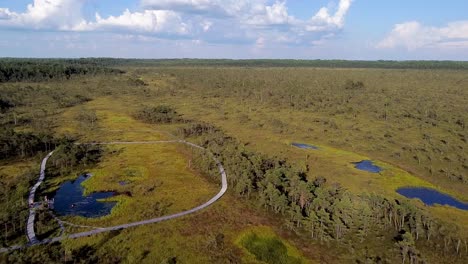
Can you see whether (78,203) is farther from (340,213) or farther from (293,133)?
(293,133)

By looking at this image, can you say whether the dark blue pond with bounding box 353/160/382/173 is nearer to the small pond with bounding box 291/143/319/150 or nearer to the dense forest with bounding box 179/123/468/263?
the dense forest with bounding box 179/123/468/263

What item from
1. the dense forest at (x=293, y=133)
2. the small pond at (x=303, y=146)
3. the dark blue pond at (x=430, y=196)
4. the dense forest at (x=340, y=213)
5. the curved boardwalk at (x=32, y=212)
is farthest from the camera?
the small pond at (x=303, y=146)

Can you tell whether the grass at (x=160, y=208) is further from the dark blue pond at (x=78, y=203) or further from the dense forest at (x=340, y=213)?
the dense forest at (x=340, y=213)

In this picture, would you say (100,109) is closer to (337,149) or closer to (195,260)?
(337,149)

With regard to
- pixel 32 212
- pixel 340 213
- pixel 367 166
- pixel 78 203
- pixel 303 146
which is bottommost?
pixel 78 203

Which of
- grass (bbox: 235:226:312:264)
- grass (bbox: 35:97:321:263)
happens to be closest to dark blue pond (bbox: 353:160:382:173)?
grass (bbox: 35:97:321:263)

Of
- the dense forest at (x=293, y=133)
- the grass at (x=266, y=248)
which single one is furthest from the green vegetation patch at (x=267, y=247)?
the dense forest at (x=293, y=133)

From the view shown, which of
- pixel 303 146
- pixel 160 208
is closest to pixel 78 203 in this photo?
pixel 160 208
